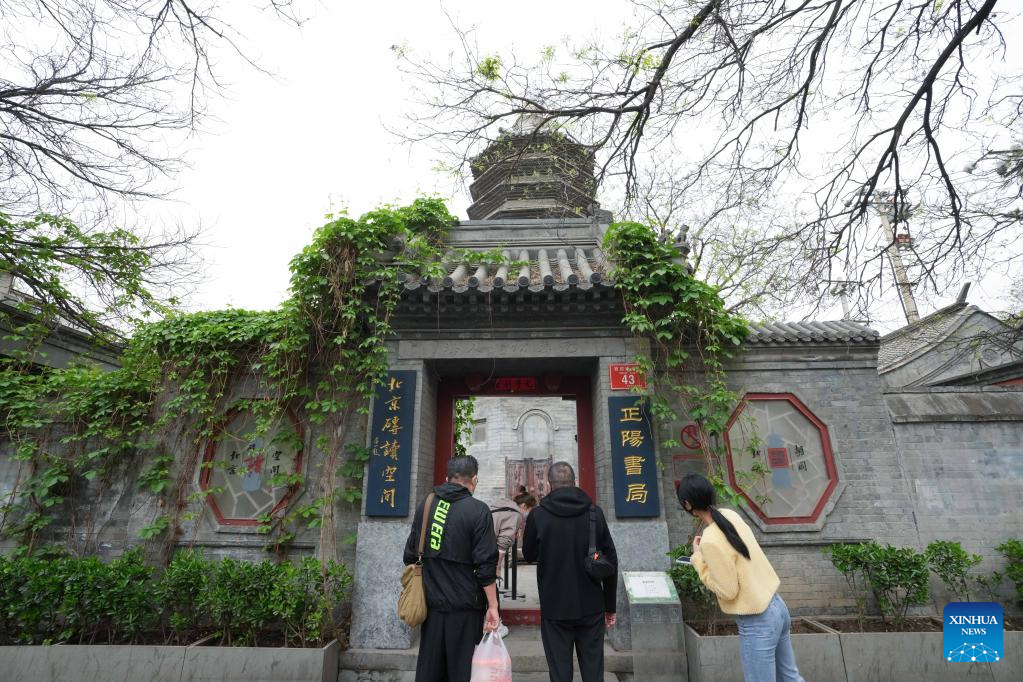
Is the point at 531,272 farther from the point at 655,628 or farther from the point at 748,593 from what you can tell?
the point at 748,593

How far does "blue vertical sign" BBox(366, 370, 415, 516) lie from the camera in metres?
5.39

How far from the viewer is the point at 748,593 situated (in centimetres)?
273

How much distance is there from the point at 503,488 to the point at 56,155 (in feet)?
47.6

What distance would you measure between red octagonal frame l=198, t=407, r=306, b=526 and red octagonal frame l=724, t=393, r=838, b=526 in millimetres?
5177

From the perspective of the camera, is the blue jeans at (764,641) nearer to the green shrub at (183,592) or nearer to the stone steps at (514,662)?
the stone steps at (514,662)

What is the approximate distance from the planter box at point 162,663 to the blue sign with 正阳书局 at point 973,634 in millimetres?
5606

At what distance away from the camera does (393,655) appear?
16.1 feet

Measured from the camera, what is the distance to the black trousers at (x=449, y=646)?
3121mm

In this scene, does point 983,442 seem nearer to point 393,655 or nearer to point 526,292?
point 526,292

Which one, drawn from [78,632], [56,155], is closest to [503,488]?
[78,632]

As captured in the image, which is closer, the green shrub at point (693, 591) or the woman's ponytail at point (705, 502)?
the woman's ponytail at point (705, 502)

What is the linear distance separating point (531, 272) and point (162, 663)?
5.44 metres

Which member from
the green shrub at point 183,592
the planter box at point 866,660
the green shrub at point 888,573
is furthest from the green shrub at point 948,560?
the green shrub at point 183,592

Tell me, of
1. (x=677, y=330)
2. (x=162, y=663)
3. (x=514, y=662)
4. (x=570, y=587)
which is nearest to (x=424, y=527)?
(x=570, y=587)
